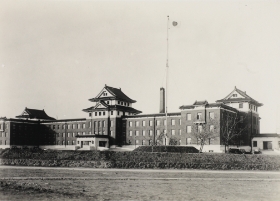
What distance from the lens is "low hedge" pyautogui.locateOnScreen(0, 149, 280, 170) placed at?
30.2m

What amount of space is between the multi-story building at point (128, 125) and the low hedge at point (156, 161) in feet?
60.8

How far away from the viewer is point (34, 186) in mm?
16641

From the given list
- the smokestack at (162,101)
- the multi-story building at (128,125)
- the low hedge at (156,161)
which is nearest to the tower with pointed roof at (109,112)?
the multi-story building at (128,125)

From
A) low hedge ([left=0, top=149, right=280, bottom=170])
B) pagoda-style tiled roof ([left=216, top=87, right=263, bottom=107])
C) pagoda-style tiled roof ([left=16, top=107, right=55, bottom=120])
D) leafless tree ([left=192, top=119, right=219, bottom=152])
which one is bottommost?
low hedge ([left=0, top=149, right=280, bottom=170])

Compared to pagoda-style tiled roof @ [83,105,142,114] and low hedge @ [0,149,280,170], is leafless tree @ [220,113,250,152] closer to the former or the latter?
low hedge @ [0,149,280,170]

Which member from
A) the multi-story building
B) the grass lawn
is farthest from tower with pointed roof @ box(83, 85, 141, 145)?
the grass lawn

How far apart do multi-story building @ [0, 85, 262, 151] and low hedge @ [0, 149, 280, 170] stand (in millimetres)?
18537

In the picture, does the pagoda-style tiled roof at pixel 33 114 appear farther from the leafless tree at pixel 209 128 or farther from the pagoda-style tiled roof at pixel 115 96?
the leafless tree at pixel 209 128

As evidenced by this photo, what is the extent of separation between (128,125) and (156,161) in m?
40.8

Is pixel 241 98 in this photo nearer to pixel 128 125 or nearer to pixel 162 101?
pixel 162 101

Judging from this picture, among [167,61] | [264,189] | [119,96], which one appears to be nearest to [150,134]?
[119,96]

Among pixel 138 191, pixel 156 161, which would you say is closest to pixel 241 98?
pixel 156 161

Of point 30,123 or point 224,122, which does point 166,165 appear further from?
point 30,123

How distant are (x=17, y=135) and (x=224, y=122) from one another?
51065 mm
